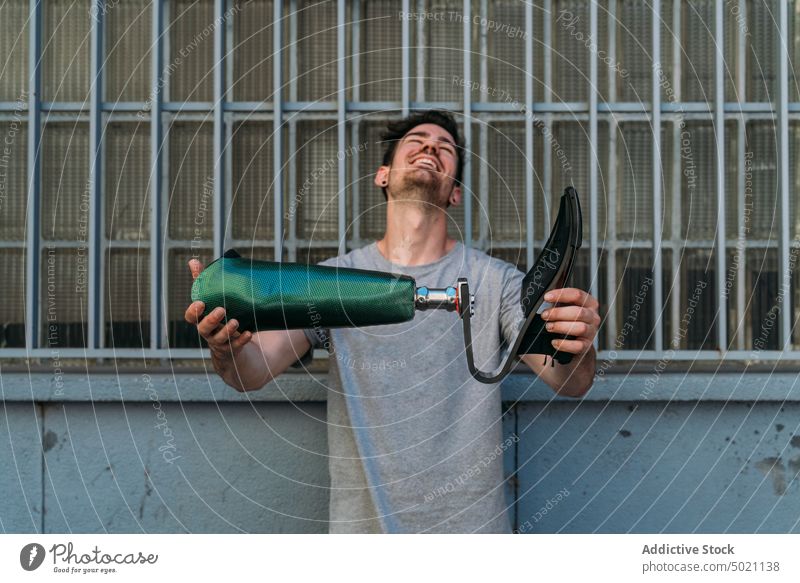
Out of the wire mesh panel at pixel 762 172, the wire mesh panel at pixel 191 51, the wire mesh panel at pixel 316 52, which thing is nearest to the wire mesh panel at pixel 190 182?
the wire mesh panel at pixel 191 51

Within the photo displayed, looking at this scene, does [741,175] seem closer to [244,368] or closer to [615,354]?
[615,354]

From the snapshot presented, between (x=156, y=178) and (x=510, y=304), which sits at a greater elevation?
(x=156, y=178)

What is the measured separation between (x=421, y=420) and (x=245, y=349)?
54 cm

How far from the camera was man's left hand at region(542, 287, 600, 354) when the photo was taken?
240 cm

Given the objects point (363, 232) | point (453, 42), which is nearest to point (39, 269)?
point (363, 232)

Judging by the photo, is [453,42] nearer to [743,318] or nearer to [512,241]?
[512,241]

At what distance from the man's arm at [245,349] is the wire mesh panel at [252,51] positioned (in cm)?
100

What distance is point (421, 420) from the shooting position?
9.25 ft

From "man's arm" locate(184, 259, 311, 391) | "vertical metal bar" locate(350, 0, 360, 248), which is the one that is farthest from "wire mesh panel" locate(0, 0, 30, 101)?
"man's arm" locate(184, 259, 311, 391)

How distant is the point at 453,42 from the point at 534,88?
1.10ft

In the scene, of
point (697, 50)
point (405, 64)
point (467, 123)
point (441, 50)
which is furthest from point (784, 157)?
point (405, 64)

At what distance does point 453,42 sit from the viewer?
11.7 feet

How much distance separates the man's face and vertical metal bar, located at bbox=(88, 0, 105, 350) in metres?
1.09

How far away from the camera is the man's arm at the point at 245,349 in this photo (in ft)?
8.12
